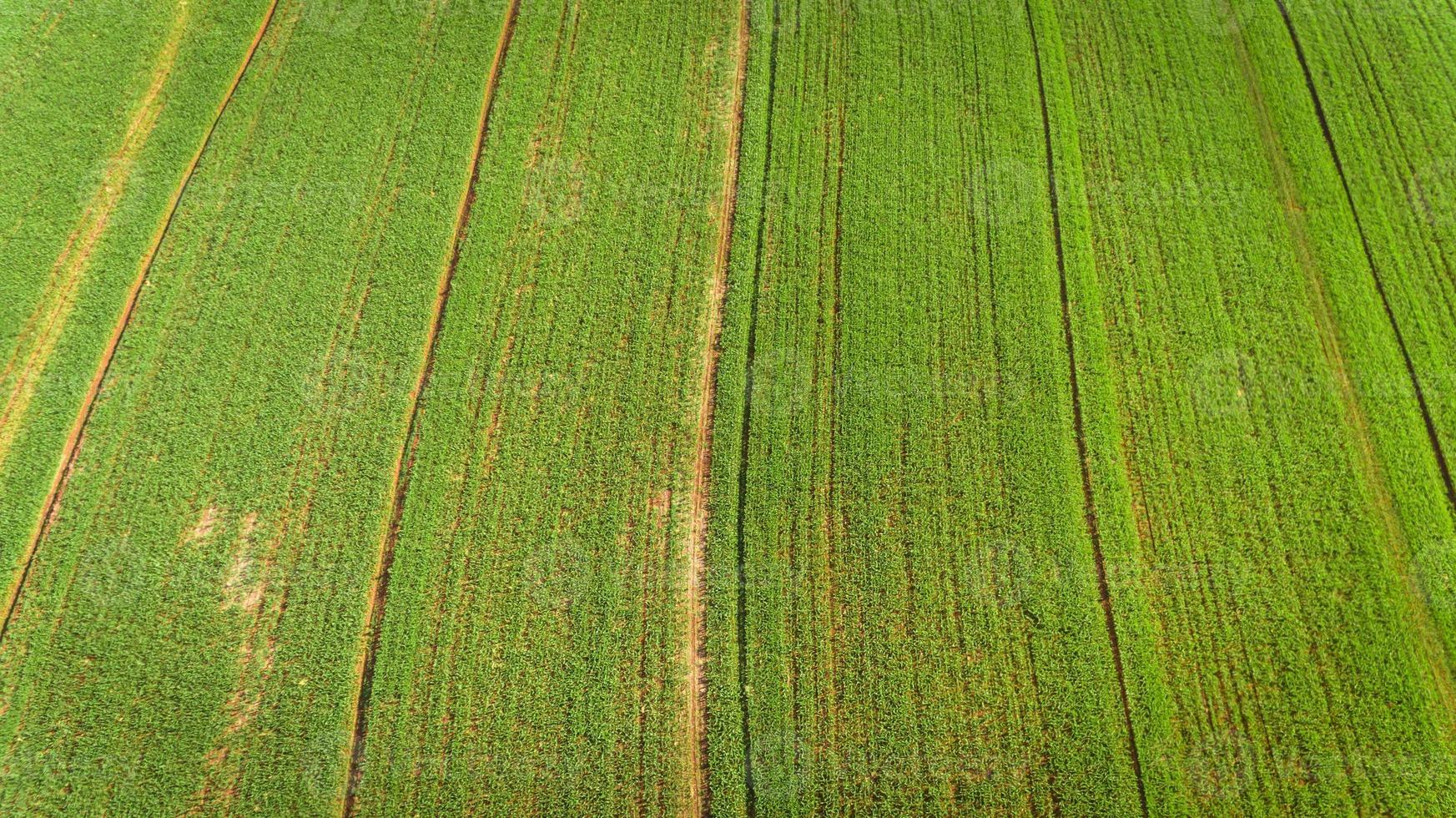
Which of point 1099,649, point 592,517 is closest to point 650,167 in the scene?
point 592,517

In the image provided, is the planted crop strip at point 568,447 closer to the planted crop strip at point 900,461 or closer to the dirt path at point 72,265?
the planted crop strip at point 900,461

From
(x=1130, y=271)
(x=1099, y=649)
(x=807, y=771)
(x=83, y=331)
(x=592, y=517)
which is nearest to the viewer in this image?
(x=807, y=771)

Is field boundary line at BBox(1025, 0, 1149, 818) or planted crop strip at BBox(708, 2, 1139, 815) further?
field boundary line at BBox(1025, 0, 1149, 818)

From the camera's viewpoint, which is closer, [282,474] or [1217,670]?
[1217,670]

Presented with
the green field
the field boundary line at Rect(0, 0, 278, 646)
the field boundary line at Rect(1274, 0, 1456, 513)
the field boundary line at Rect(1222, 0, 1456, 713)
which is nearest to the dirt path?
the green field

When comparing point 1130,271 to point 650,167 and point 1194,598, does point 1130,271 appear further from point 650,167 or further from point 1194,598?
point 650,167

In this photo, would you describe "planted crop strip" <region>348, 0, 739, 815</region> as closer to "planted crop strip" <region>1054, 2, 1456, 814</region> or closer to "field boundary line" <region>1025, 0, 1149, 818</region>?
"field boundary line" <region>1025, 0, 1149, 818</region>
